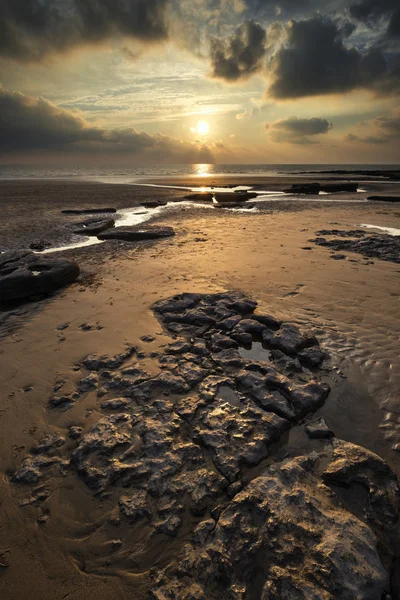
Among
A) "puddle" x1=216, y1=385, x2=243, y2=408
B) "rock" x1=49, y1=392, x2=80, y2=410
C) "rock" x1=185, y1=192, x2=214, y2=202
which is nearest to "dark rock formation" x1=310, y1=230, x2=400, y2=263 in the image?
"puddle" x1=216, y1=385, x2=243, y2=408

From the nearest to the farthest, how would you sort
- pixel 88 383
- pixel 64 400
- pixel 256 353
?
pixel 64 400 < pixel 88 383 < pixel 256 353

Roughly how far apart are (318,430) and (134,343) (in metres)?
3.41

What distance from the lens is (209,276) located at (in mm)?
8820

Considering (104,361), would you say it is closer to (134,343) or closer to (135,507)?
(134,343)

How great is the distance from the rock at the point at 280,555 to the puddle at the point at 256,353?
96.3 inches

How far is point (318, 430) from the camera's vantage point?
3.71 metres

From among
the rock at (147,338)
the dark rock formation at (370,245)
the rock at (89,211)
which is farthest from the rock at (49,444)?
the rock at (89,211)

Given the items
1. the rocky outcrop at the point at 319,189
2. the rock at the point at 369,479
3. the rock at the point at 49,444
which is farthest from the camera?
the rocky outcrop at the point at 319,189

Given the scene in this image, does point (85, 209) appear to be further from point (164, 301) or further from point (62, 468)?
point (62, 468)

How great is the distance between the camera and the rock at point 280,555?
2209 millimetres

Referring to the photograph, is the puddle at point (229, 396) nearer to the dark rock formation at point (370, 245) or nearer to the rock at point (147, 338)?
the rock at point (147, 338)

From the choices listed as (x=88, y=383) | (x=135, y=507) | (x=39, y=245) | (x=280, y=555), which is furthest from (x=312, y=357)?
(x=39, y=245)

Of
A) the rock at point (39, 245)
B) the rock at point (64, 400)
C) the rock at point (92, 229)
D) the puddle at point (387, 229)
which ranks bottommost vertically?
the rock at point (64, 400)

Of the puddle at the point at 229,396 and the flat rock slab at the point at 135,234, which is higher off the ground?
the flat rock slab at the point at 135,234
